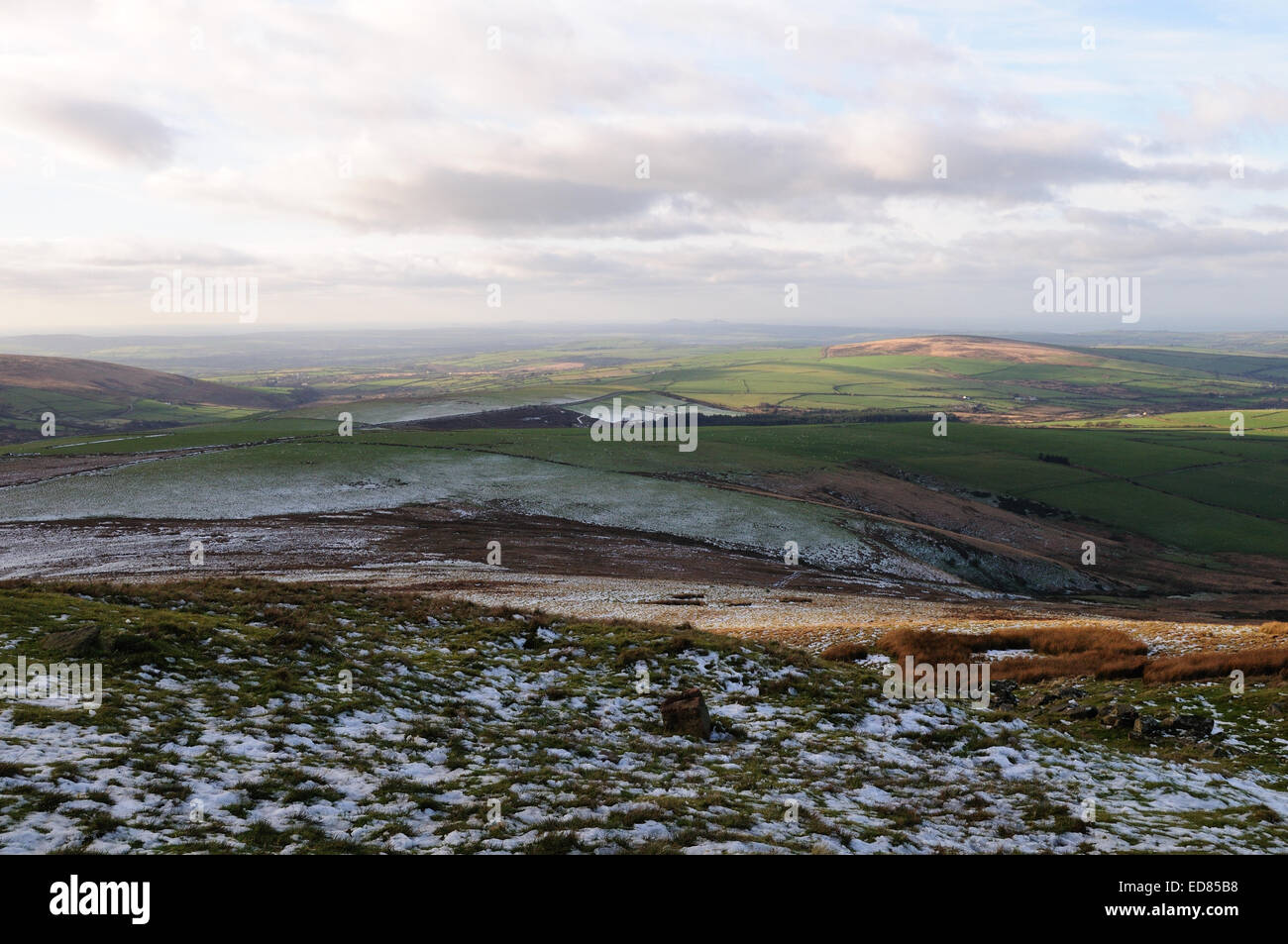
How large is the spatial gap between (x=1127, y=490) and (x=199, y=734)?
11820cm

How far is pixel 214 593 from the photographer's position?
26234 mm

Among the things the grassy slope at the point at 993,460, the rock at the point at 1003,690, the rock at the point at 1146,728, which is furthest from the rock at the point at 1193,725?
the grassy slope at the point at 993,460

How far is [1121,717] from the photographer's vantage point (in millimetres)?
19609

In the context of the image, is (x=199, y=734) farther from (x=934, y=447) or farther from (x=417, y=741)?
(x=934, y=447)

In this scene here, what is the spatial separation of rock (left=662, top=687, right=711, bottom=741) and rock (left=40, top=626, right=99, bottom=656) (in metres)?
14.5

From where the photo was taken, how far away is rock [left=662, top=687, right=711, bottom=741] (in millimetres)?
17594

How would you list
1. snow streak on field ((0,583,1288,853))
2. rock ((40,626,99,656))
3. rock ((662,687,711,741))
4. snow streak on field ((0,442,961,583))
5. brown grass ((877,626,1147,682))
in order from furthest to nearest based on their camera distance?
snow streak on field ((0,442,961,583)), brown grass ((877,626,1147,682)), rock ((662,687,711,741)), rock ((40,626,99,656)), snow streak on field ((0,583,1288,853))

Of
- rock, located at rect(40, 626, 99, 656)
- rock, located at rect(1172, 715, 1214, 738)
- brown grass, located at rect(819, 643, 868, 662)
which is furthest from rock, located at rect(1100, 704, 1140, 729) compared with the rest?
rock, located at rect(40, 626, 99, 656)

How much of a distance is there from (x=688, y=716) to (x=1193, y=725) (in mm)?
14153

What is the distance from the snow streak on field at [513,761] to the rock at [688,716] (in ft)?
1.39

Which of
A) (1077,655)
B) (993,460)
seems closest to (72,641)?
(1077,655)

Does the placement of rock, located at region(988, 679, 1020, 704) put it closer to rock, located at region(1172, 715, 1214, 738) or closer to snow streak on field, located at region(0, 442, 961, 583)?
rock, located at region(1172, 715, 1214, 738)
